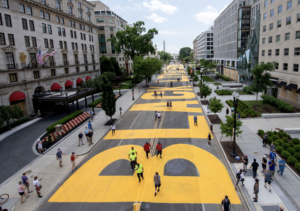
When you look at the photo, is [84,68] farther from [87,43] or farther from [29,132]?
[29,132]

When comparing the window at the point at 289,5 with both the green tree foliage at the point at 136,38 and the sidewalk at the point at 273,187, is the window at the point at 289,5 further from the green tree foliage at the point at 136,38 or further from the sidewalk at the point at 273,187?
the green tree foliage at the point at 136,38

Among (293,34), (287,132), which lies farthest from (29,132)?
(293,34)

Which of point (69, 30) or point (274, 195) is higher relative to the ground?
point (69, 30)

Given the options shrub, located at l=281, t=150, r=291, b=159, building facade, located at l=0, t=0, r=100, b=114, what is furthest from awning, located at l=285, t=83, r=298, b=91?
building facade, located at l=0, t=0, r=100, b=114

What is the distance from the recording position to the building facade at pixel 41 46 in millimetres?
30922

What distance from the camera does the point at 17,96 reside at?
103 feet

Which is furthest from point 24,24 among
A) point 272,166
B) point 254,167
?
point 272,166

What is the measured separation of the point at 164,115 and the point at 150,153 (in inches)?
499

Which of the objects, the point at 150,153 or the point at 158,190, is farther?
the point at 150,153

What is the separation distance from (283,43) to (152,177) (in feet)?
108

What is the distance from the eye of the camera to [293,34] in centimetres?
3042

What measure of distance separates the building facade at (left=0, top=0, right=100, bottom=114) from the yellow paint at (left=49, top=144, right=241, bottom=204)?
2295cm

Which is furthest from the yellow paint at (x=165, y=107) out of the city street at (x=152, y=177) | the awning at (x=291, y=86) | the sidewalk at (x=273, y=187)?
the awning at (x=291, y=86)

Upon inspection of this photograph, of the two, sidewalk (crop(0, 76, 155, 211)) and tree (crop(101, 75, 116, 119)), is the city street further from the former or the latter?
tree (crop(101, 75, 116, 119))
